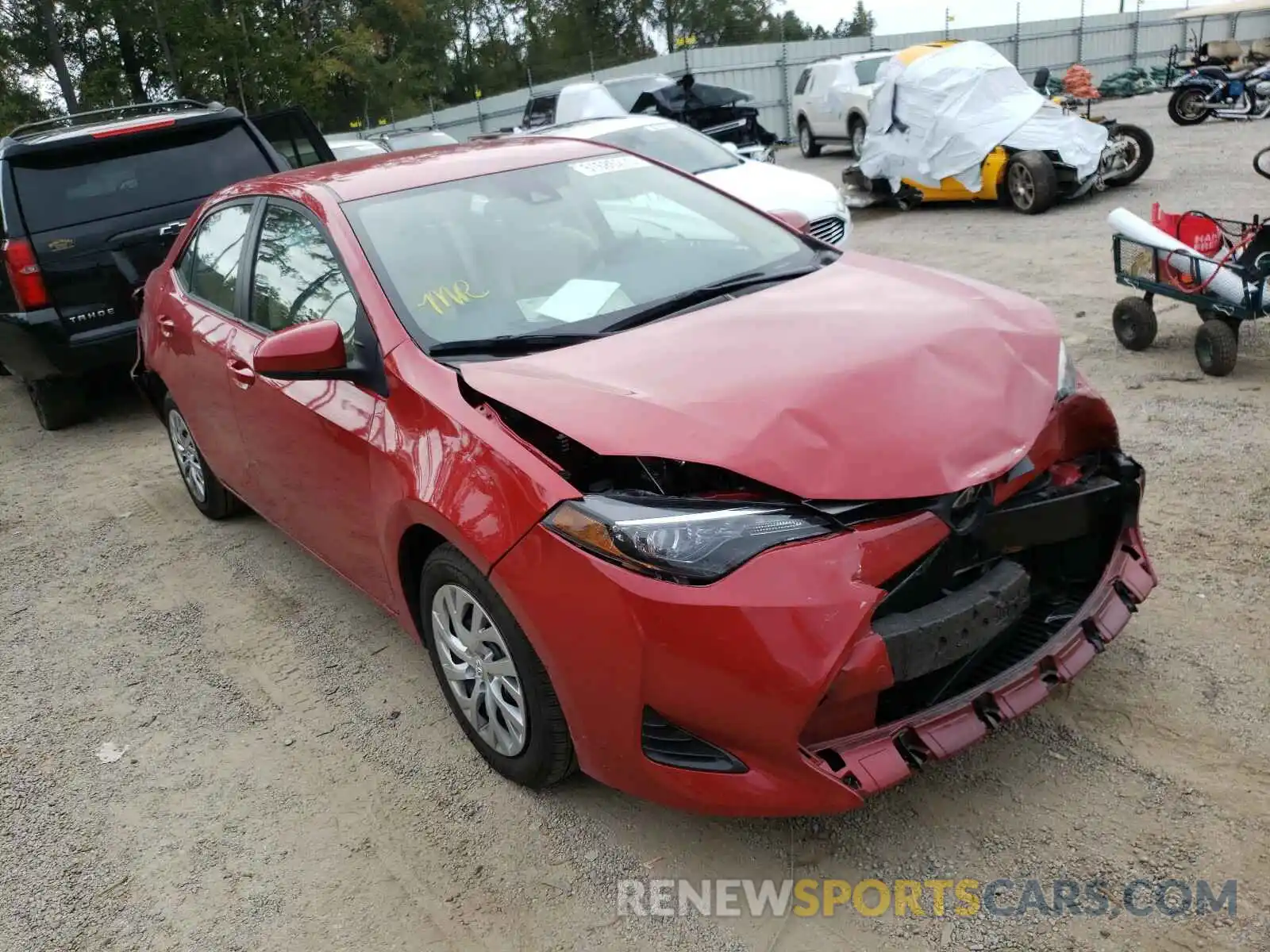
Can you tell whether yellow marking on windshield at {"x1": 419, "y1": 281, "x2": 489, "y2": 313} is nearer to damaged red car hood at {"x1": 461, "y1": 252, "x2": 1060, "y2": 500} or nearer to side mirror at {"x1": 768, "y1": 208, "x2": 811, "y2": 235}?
damaged red car hood at {"x1": 461, "y1": 252, "x2": 1060, "y2": 500}

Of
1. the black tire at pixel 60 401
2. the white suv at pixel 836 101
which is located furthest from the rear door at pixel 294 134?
the white suv at pixel 836 101

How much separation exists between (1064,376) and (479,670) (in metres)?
1.81

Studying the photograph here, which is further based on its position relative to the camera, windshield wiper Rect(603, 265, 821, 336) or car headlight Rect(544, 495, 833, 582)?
windshield wiper Rect(603, 265, 821, 336)

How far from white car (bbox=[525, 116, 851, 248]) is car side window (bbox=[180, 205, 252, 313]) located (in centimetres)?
375

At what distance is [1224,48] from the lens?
70.3ft

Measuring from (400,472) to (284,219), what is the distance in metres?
1.40

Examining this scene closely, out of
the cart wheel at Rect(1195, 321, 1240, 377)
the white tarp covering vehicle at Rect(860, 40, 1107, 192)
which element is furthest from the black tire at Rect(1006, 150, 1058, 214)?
the cart wheel at Rect(1195, 321, 1240, 377)

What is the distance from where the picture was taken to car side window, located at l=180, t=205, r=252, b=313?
4063 mm

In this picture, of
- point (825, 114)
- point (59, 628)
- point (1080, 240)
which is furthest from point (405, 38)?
point (59, 628)

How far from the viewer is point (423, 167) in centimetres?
367

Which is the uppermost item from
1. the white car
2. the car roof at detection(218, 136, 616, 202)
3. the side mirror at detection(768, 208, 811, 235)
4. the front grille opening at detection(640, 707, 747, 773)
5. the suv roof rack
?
the suv roof rack

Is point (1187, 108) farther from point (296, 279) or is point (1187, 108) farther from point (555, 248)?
point (296, 279)

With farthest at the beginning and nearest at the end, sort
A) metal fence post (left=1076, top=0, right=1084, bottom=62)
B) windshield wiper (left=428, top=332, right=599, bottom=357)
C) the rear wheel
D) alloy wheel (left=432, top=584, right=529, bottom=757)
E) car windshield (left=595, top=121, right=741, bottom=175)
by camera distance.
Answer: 1. metal fence post (left=1076, top=0, right=1084, bottom=62)
2. the rear wheel
3. car windshield (left=595, top=121, right=741, bottom=175)
4. windshield wiper (left=428, top=332, right=599, bottom=357)
5. alloy wheel (left=432, top=584, right=529, bottom=757)

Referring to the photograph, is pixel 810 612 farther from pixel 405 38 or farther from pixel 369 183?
pixel 405 38
